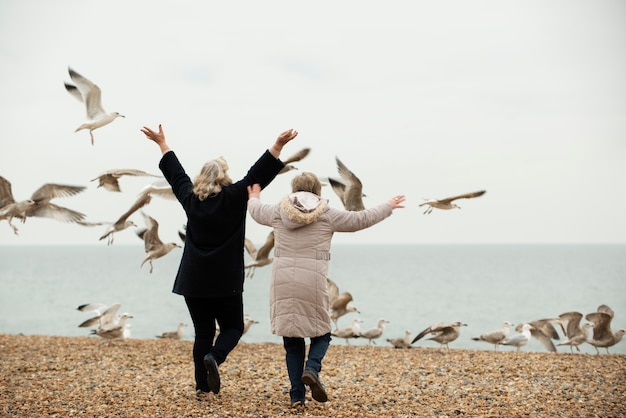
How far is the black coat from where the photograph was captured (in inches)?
195

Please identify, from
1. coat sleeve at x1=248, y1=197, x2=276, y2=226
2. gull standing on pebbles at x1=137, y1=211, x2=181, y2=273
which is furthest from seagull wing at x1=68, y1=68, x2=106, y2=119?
coat sleeve at x1=248, y1=197, x2=276, y2=226

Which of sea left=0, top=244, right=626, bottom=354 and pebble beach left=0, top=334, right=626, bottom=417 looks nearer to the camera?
pebble beach left=0, top=334, right=626, bottom=417

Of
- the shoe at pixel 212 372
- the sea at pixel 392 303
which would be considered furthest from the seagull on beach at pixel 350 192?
the sea at pixel 392 303

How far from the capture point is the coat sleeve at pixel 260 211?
500cm

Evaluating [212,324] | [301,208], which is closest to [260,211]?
[301,208]

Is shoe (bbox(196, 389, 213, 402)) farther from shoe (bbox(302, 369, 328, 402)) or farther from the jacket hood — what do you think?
the jacket hood

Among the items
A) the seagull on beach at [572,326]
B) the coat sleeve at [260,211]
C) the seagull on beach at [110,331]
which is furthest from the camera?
the seagull on beach at [572,326]

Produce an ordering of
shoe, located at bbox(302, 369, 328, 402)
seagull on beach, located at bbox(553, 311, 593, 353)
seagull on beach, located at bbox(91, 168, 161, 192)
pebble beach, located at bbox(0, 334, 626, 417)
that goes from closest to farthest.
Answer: shoe, located at bbox(302, 369, 328, 402), pebble beach, located at bbox(0, 334, 626, 417), seagull on beach, located at bbox(91, 168, 161, 192), seagull on beach, located at bbox(553, 311, 593, 353)

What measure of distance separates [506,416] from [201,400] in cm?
227

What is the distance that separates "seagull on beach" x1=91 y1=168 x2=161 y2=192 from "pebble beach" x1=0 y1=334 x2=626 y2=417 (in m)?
1.89

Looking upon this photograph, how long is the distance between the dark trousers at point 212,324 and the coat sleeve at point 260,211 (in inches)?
23.6

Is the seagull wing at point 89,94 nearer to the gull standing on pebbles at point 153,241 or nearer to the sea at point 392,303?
the gull standing on pebbles at point 153,241

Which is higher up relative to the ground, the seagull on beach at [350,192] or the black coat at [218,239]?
the seagull on beach at [350,192]

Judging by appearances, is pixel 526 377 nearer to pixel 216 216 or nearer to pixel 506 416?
pixel 506 416
